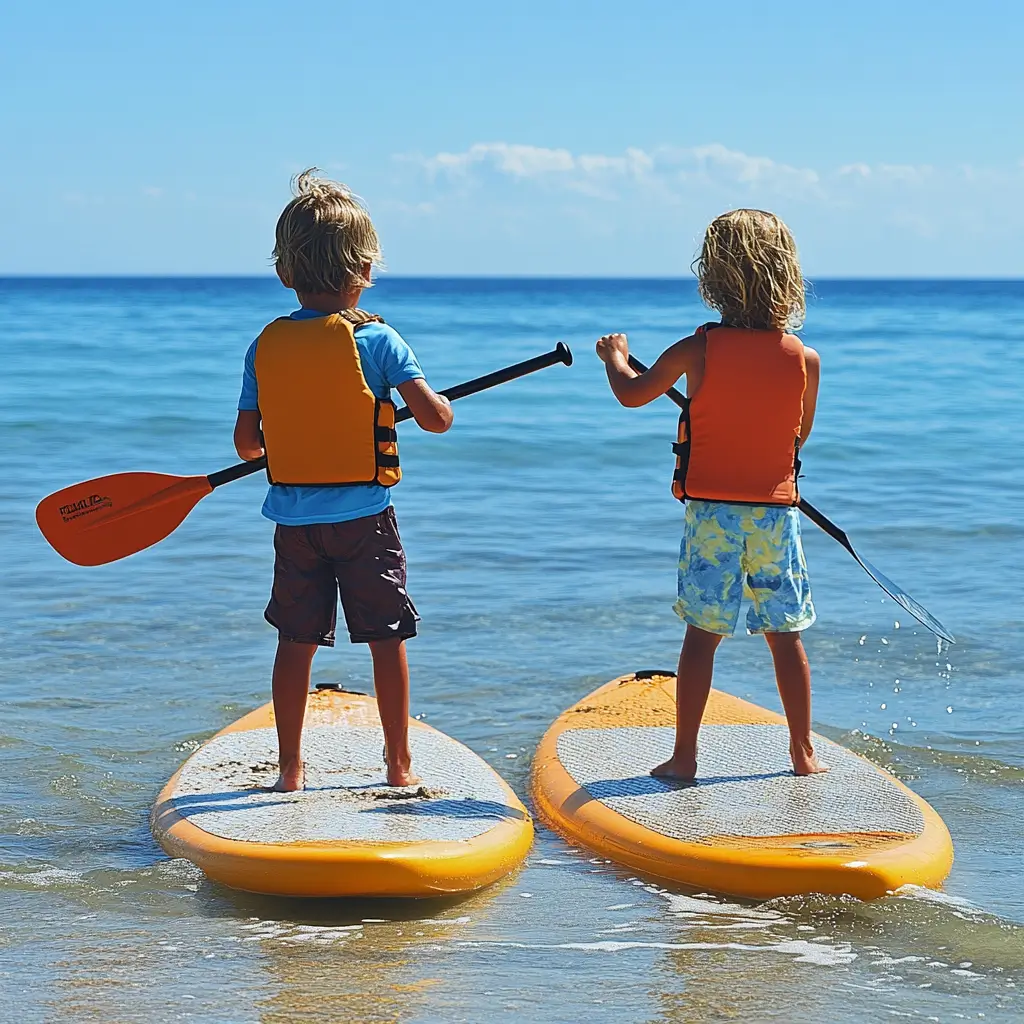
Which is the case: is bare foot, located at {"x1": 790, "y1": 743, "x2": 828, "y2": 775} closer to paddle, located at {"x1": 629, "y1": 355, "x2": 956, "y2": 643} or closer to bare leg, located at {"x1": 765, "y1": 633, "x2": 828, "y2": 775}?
bare leg, located at {"x1": 765, "y1": 633, "x2": 828, "y2": 775}

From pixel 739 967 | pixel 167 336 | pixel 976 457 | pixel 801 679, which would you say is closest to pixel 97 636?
pixel 801 679

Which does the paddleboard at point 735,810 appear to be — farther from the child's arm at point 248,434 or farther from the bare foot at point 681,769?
the child's arm at point 248,434

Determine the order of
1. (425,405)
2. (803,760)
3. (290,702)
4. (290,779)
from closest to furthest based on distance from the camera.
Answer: (425,405) → (290,702) → (290,779) → (803,760)

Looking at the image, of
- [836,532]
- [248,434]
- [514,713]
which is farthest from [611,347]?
[514,713]

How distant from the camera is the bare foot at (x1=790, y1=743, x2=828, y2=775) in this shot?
4262 millimetres

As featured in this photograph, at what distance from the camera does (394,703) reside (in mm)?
4016

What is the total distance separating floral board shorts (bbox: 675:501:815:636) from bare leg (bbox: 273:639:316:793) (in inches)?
44.1

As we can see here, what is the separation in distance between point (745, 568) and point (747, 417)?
438 millimetres

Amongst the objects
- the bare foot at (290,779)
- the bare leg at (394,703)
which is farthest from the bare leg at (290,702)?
the bare leg at (394,703)

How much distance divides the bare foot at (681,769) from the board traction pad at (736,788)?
30 millimetres

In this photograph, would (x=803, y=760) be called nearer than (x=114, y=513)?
Yes

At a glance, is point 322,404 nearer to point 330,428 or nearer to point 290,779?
point 330,428

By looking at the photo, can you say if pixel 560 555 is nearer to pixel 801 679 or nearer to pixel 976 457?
pixel 801 679

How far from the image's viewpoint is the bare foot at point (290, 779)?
13.4 feet
